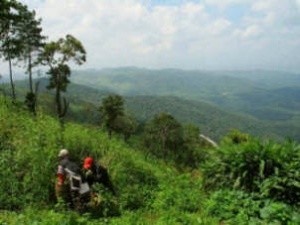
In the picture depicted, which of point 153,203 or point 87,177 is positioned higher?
point 87,177

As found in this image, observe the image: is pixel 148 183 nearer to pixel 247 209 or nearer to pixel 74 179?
pixel 74 179

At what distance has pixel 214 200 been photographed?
1562 centimetres

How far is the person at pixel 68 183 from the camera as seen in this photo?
14.9 metres

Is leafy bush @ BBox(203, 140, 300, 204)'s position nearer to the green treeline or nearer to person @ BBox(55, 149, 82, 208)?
the green treeline

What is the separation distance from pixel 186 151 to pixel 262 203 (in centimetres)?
9912

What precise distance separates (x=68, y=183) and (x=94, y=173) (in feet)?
3.62

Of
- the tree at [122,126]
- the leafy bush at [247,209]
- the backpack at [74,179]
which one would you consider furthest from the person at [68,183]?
the tree at [122,126]

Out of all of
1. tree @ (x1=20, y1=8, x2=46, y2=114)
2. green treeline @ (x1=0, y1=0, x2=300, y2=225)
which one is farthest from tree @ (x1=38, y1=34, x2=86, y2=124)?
green treeline @ (x1=0, y1=0, x2=300, y2=225)

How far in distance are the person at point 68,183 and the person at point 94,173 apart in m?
0.66

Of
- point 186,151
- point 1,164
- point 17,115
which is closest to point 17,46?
point 17,115

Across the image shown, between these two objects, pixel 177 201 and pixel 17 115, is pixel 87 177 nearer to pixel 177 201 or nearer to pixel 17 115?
pixel 177 201

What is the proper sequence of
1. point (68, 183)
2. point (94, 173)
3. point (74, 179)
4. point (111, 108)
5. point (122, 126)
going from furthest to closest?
point (122, 126), point (111, 108), point (94, 173), point (68, 183), point (74, 179)

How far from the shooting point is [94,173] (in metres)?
15.9

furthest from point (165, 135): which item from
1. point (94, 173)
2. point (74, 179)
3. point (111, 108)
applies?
point (74, 179)
